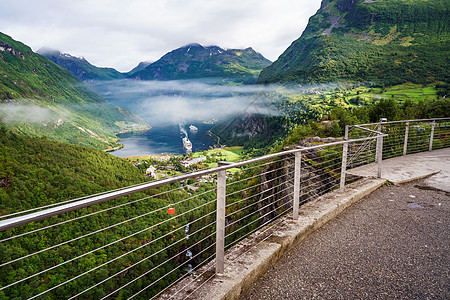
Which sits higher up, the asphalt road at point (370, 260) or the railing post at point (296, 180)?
the railing post at point (296, 180)

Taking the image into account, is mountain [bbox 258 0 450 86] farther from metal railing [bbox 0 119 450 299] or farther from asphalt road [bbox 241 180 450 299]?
asphalt road [bbox 241 180 450 299]

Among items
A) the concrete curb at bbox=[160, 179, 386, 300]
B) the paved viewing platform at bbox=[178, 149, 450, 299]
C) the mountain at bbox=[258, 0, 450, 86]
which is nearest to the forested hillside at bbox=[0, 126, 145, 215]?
the concrete curb at bbox=[160, 179, 386, 300]

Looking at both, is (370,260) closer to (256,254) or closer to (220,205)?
(256,254)

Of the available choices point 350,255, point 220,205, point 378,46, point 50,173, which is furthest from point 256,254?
point 378,46

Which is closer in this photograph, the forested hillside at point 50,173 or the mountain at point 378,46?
Answer: the forested hillside at point 50,173

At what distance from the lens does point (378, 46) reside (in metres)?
127

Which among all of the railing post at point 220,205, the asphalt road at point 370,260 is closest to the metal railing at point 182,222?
the railing post at point 220,205

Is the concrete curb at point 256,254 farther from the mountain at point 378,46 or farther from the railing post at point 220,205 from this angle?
the mountain at point 378,46

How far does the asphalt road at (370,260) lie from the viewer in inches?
101

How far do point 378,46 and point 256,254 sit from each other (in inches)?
6156

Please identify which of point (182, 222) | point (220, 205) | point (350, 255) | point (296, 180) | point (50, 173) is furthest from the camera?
point (50, 173)

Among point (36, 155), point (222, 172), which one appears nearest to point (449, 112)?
point (222, 172)

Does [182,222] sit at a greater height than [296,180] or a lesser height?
lesser

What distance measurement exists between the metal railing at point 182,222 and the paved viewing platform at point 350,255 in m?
0.32
